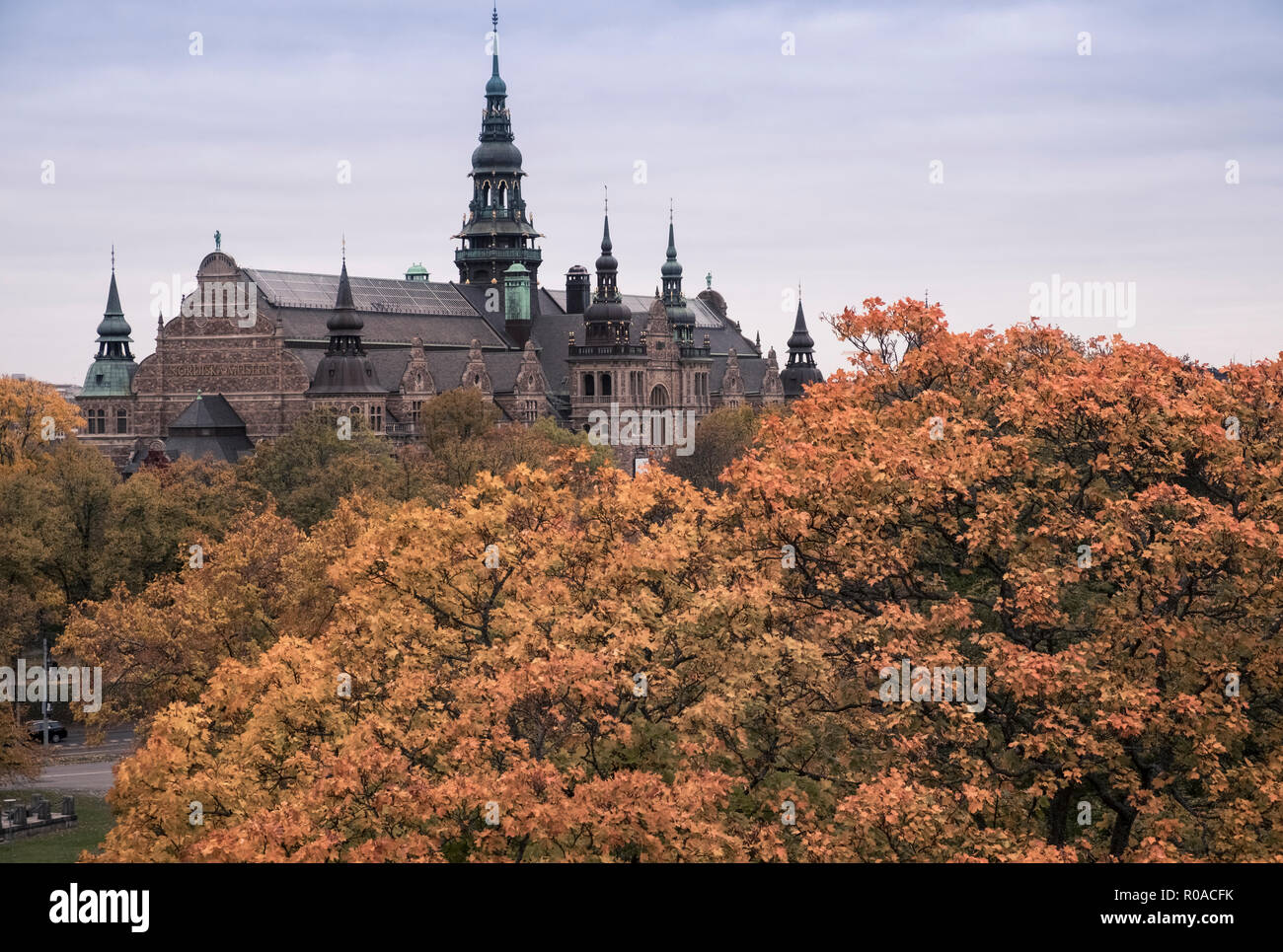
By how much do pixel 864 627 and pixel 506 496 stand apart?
843 cm

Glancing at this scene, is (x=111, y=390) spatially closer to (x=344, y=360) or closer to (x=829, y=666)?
(x=344, y=360)

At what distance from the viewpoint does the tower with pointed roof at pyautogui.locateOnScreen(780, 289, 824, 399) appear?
167125 millimetres

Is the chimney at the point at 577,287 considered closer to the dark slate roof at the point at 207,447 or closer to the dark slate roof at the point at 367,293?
the dark slate roof at the point at 367,293

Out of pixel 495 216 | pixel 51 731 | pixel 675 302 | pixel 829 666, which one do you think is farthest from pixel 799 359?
pixel 829 666

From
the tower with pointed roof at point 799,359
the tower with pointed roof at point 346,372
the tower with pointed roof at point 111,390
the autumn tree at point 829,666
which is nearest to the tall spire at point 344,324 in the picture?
the tower with pointed roof at point 346,372

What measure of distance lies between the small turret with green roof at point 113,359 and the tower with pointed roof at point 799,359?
62.7 meters

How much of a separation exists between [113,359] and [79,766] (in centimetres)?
7364

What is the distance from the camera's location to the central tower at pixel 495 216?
151125 mm

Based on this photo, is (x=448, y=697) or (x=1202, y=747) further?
(x=448, y=697)

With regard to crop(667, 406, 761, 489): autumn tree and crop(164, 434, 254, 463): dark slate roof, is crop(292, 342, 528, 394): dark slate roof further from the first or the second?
crop(667, 406, 761, 489): autumn tree

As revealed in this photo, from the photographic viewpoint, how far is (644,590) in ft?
101

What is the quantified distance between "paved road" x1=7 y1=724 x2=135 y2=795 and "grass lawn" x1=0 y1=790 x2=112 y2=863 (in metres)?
1.05
